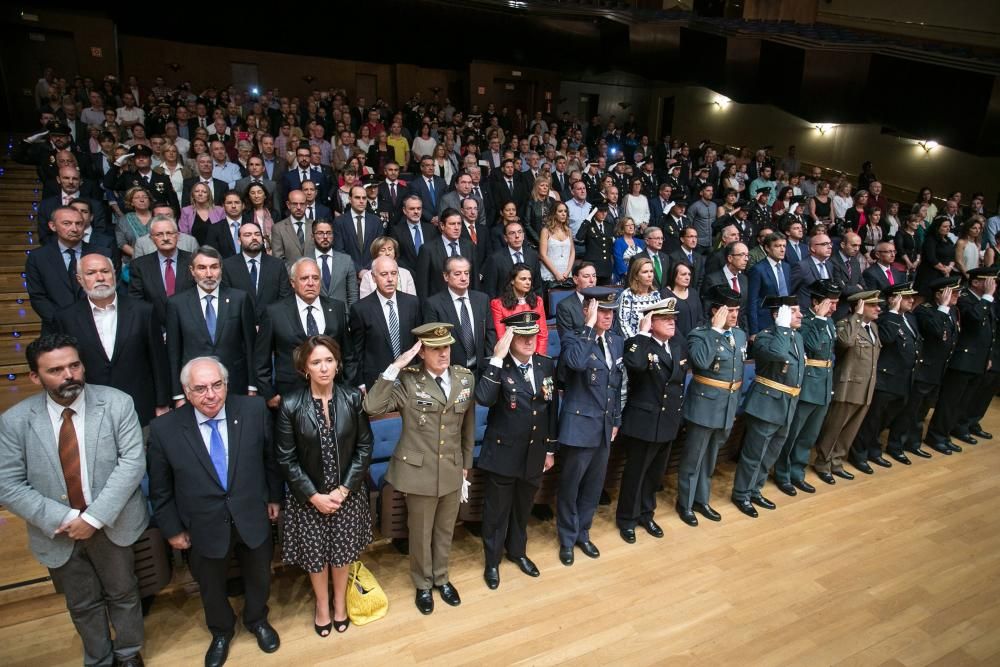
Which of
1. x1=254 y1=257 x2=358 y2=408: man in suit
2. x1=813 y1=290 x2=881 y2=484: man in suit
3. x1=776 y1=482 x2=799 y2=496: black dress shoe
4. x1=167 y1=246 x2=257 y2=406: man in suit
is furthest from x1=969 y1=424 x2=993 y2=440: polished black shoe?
x1=167 y1=246 x2=257 y2=406: man in suit

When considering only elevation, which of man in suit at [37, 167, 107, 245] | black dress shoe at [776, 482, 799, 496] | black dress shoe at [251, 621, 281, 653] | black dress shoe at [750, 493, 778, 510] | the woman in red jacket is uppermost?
man in suit at [37, 167, 107, 245]

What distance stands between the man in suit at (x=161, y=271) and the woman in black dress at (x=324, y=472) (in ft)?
4.80

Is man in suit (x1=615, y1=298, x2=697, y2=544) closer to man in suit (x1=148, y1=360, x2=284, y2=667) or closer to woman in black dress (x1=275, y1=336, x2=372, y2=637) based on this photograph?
woman in black dress (x1=275, y1=336, x2=372, y2=637)

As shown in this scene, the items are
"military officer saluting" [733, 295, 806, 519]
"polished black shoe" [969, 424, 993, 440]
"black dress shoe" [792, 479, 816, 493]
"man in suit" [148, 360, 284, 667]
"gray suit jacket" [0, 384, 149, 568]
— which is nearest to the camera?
"gray suit jacket" [0, 384, 149, 568]

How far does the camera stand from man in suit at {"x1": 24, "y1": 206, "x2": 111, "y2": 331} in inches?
130

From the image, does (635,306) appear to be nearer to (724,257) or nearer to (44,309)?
(724,257)

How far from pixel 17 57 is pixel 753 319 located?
1162 centimetres

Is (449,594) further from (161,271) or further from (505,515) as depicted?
(161,271)

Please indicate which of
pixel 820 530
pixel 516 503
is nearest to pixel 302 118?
pixel 516 503

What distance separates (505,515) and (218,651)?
1373 millimetres

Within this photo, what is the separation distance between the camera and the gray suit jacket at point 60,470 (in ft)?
6.90

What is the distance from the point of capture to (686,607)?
2.92m

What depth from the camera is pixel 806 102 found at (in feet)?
36.0

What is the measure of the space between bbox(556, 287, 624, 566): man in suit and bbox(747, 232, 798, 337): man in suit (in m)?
2.19
